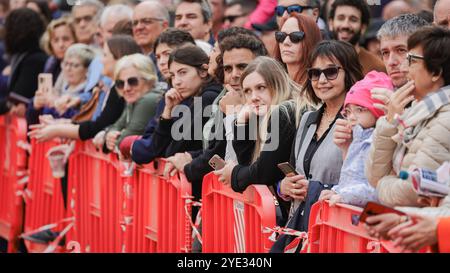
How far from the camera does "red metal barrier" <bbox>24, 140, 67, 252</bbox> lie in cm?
1378

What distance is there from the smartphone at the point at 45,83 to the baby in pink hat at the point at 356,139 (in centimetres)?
757

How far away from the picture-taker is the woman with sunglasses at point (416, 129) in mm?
6281

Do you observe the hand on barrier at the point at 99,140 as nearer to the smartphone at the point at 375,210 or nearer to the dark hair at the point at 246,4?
the dark hair at the point at 246,4

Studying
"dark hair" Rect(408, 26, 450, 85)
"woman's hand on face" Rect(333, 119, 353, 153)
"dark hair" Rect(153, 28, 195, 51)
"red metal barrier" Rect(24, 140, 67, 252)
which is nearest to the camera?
"dark hair" Rect(408, 26, 450, 85)

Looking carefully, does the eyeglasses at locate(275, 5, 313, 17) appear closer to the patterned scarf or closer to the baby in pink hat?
the baby in pink hat

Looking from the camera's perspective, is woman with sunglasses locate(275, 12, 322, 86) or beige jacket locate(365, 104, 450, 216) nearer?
beige jacket locate(365, 104, 450, 216)

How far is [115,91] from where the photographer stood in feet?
41.0

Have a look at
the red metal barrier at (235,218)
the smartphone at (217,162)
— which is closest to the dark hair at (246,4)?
the red metal barrier at (235,218)

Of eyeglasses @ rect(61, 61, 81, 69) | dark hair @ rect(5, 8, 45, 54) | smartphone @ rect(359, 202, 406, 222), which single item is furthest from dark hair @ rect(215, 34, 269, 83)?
dark hair @ rect(5, 8, 45, 54)

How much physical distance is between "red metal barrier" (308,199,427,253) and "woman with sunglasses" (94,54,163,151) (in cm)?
443
